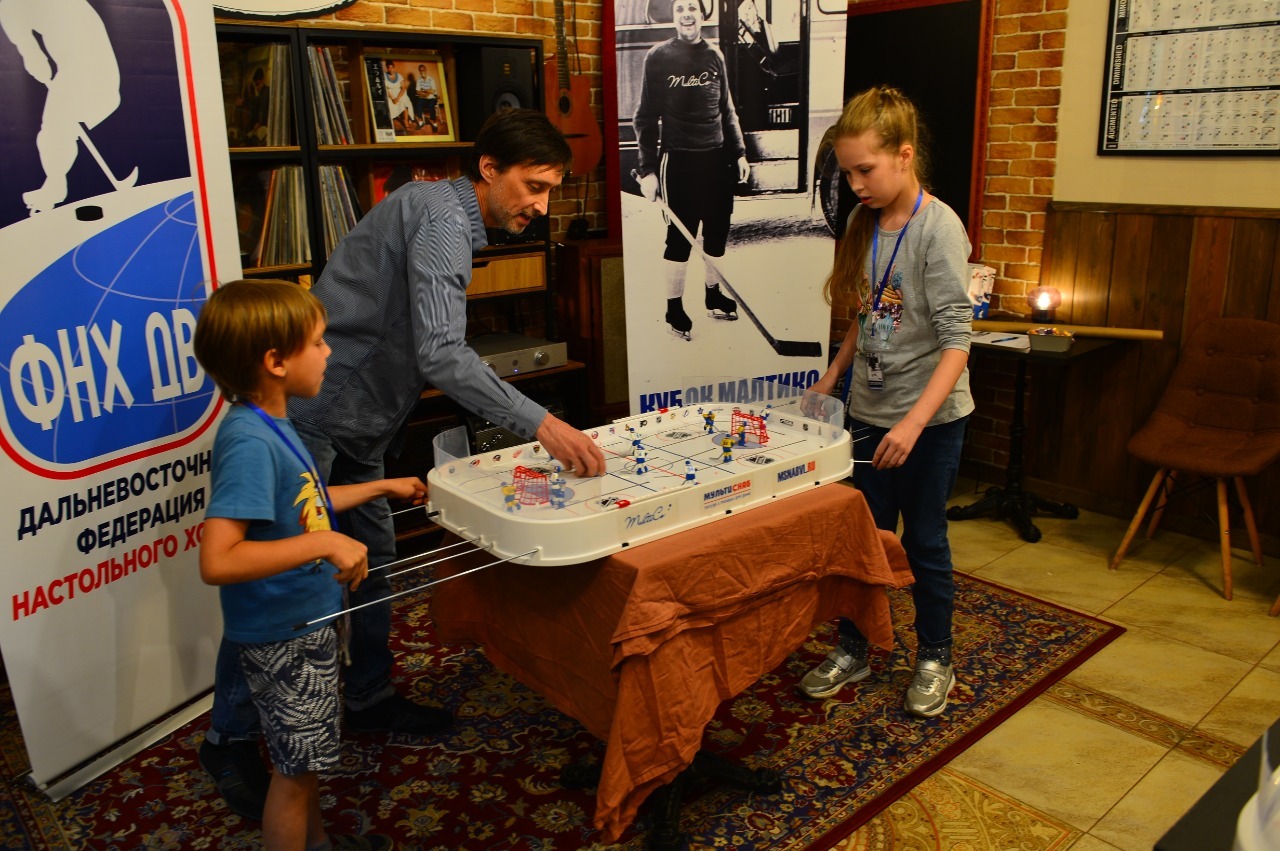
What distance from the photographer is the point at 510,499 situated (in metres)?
1.83

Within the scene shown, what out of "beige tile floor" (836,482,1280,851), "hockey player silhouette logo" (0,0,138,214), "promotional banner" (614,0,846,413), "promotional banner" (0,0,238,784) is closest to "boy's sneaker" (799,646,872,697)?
"beige tile floor" (836,482,1280,851)

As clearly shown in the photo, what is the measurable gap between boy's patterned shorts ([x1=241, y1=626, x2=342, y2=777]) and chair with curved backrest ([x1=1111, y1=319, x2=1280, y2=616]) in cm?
285

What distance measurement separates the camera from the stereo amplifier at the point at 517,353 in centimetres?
368

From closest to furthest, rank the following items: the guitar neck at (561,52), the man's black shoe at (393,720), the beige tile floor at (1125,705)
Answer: the beige tile floor at (1125,705) → the man's black shoe at (393,720) → the guitar neck at (561,52)

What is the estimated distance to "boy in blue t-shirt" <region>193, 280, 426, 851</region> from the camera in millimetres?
1579

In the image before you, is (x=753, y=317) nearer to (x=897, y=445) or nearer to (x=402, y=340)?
(x=897, y=445)

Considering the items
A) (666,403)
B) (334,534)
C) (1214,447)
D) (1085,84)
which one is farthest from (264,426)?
(1085,84)

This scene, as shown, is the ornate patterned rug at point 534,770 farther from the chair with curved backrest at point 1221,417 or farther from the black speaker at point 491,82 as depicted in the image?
the black speaker at point 491,82

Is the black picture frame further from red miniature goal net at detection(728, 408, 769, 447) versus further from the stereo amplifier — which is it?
red miniature goal net at detection(728, 408, 769, 447)

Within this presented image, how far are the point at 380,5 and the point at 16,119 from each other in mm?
1817

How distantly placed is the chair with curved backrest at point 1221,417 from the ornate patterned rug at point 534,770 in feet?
2.61

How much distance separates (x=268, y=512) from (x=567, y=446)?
55 cm

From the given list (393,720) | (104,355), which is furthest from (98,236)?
(393,720)

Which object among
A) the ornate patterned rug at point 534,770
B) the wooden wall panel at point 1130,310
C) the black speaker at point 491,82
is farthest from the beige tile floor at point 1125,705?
the black speaker at point 491,82
